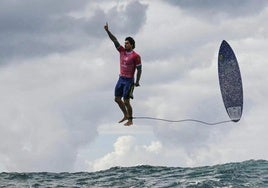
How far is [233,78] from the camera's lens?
2761 centimetres

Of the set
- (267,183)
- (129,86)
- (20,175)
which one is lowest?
(267,183)

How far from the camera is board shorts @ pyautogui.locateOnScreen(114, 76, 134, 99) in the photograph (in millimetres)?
23219

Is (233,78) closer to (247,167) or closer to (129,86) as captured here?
(247,167)

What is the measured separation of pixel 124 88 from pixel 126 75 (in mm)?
578

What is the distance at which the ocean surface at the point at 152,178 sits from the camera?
2150 centimetres

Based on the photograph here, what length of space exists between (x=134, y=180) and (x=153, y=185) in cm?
150

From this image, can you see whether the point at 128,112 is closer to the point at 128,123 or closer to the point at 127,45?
the point at 128,123

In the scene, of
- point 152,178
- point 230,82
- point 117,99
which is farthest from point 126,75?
point 230,82

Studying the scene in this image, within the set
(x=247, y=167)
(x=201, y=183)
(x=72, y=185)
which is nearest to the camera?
(x=201, y=183)

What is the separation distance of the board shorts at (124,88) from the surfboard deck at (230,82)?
20.8 feet

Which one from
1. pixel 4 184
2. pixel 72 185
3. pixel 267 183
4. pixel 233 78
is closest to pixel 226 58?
pixel 233 78

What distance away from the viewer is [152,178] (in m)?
24.0

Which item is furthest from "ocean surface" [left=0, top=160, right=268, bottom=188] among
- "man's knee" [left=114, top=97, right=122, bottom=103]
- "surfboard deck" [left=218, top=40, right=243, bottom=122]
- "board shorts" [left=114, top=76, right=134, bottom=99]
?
"board shorts" [left=114, top=76, right=134, bottom=99]

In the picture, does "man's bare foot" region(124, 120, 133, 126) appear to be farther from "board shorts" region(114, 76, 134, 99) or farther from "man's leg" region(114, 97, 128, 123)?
"board shorts" region(114, 76, 134, 99)
